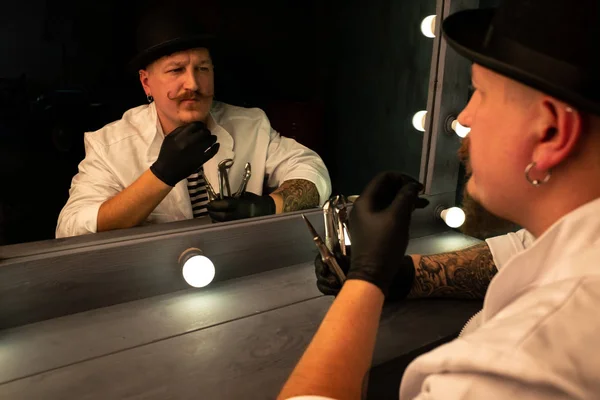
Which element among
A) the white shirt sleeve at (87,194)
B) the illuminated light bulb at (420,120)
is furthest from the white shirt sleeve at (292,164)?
the white shirt sleeve at (87,194)

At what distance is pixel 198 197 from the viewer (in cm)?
103

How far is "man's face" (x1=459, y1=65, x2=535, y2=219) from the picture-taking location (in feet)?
1.47

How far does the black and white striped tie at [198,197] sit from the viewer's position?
1023mm

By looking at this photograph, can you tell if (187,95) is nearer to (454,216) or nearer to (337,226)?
(337,226)

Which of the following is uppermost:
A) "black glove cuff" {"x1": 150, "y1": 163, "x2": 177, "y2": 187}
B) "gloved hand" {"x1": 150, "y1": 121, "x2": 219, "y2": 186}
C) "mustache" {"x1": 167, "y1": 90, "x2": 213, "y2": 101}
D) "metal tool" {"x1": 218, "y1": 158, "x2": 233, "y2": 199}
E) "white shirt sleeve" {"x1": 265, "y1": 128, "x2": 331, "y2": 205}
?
"mustache" {"x1": 167, "y1": 90, "x2": 213, "y2": 101}

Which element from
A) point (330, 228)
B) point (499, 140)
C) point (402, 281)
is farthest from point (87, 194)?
point (499, 140)

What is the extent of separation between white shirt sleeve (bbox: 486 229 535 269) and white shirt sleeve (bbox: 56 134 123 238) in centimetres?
73

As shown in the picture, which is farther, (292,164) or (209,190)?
(292,164)

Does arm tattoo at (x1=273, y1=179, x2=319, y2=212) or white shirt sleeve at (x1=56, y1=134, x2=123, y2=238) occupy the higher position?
white shirt sleeve at (x1=56, y1=134, x2=123, y2=238)

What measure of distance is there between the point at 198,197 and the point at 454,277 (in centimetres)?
53

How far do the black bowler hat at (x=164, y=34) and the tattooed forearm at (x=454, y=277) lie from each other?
0.65 meters

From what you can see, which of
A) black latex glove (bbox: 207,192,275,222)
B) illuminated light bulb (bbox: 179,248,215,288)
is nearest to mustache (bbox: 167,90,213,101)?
black latex glove (bbox: 207,192,275,222)

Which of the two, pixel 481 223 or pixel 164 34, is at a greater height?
pixel 164 34

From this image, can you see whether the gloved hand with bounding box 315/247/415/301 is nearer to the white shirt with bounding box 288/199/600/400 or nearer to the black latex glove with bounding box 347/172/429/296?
the black latex glove with bounding box 347/172/429/296
